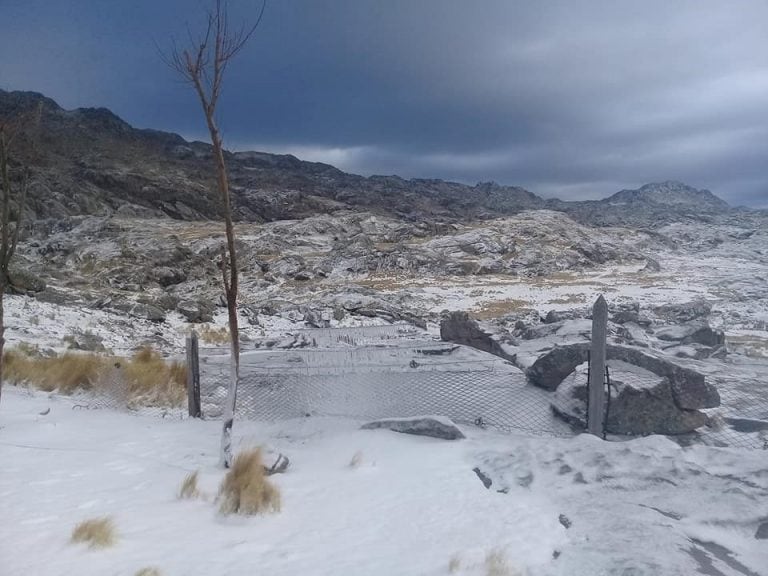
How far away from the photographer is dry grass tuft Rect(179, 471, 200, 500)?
4754 mm

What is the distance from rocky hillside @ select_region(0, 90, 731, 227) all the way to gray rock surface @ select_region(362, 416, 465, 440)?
41237 mm

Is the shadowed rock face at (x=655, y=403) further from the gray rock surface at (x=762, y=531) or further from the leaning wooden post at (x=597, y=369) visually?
the gray rock surface at (x=762, y=531)

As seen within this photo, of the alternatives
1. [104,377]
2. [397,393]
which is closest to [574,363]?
[397,393]

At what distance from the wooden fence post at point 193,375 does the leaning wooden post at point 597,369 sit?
487 cm

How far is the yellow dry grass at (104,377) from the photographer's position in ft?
29.9

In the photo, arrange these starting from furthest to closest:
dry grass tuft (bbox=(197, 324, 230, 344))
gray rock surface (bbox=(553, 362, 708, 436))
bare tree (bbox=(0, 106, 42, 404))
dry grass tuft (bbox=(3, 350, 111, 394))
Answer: dry grass tuft (bbox=(197, 324, 230, 344)), dry grass tuft (bbox=(3, 350, 111, 394)), gray rock surface (bbox=(553, 362, 708, 436)), bare tree (bbox=(0, 106, 42, 404))

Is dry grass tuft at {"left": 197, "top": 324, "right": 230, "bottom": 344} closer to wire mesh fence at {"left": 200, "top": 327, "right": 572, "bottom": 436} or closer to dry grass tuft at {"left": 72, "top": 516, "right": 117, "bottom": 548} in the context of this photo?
wire mesh fence at {"left": 200, "top": 327, "right": 572, "bottom": 436}

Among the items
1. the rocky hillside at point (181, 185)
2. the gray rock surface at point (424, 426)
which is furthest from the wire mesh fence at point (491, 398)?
the rocky hillside at point (181, 185)

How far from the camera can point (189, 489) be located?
480 cm

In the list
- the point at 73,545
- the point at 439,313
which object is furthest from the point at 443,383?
the point at 439,313

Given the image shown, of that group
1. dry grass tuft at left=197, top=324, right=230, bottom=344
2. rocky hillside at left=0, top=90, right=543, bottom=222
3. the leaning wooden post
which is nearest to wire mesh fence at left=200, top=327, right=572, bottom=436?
the leaning wooden post

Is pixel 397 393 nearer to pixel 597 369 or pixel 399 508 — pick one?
pixel 597 369

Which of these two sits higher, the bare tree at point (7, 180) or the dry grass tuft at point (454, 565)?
the bare tree at point (7, 180)

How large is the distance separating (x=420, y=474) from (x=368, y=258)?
43.0 metres
